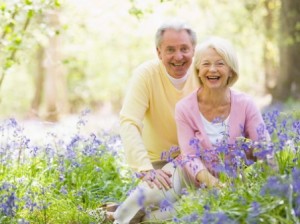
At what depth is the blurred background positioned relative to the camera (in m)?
6.66

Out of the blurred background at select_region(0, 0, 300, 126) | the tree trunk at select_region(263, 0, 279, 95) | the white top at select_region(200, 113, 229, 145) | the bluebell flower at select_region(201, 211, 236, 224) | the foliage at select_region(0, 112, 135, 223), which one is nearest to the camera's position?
the bluebell flower at select_region(201, 211, 236, 224)

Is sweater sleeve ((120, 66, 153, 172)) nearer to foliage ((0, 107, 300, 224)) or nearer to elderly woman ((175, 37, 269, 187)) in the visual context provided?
elderly woman ((175, 37, 269, 187))

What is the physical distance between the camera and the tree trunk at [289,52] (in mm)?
11742

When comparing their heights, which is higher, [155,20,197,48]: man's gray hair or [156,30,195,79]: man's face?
[155,20,197,48]: man's gray hair

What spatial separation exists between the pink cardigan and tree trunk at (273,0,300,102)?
25.2 feet

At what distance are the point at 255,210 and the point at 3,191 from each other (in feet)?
6.78

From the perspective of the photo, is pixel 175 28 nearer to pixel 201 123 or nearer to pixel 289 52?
pixel 201 123

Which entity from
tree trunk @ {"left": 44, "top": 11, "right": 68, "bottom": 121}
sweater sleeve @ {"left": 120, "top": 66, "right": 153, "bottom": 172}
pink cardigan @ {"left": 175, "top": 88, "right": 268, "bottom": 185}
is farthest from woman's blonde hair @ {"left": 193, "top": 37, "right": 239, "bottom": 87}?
tree trunk @ {"left": 44, "top": 11, "right": 68, "bottom": 121}

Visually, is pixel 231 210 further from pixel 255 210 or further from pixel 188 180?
pixel 188 180

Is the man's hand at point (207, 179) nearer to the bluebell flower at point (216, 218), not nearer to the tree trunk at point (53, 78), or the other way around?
the bluebell flower at point (216, 218)

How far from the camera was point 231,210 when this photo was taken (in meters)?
3.10

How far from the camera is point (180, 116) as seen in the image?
13.8 feet

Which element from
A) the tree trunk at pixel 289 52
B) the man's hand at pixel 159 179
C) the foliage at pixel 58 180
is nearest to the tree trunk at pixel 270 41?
the tree trunk at pixel 289 52

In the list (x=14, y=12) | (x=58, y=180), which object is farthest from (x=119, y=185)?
(x=14, y=12)
